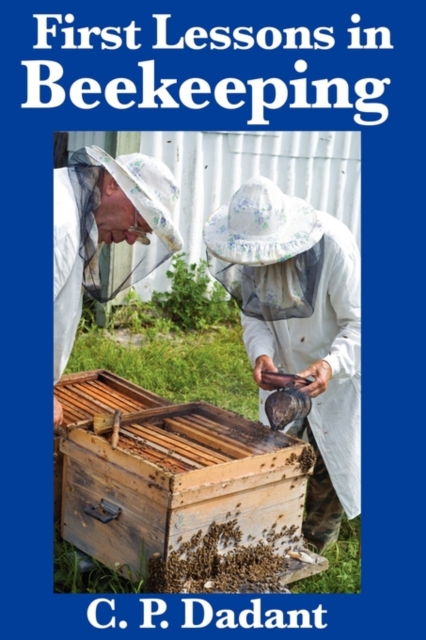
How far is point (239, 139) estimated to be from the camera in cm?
367

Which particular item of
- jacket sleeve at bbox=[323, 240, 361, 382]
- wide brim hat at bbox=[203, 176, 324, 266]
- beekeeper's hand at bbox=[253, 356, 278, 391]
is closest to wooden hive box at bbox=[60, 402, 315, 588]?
beekeeper's hand at bbox=[253, 356, 278, 391]

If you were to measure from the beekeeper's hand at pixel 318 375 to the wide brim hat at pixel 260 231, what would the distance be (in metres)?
0.48

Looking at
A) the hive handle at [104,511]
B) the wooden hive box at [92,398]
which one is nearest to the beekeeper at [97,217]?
the wooden hive box at [92,398]

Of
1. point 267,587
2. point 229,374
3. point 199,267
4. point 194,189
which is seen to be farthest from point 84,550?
point 194,189

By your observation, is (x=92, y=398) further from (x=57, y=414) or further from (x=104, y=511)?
(x=104, y=511)

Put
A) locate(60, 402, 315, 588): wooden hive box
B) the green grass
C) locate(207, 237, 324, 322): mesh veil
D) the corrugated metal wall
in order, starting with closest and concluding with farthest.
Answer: locate(60, 402, 315, 588): wooden hive box
locate(207, 237, 324, 322): mesh veil
the corrugated metal wall
the green grass

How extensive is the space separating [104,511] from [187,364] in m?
0.85

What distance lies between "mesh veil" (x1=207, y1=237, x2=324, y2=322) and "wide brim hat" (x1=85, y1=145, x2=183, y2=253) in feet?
0.93

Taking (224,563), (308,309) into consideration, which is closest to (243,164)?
(308,309)

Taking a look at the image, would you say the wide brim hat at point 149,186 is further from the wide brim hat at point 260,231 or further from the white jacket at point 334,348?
the white jacket at point 334,348

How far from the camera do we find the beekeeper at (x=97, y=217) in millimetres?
3277

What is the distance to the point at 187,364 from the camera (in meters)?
3.91

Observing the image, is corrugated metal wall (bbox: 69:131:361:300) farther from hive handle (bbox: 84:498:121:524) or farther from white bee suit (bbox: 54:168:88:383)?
hive handle (bbox: 84:498:121:524)

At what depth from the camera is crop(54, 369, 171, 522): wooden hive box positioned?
11.6 ft
